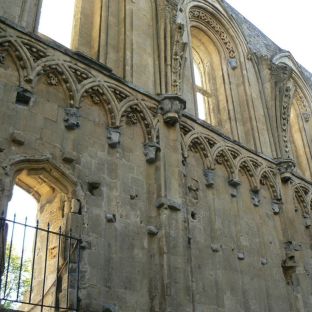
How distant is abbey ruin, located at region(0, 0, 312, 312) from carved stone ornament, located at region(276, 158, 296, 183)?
31 millimetres

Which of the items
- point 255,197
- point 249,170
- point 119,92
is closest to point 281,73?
point 249,170

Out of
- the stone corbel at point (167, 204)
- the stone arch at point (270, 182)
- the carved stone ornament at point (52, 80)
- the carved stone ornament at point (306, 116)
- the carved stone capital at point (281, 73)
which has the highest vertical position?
the carved stone ornament at point (306, 116)

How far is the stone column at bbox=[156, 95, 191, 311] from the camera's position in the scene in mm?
6547

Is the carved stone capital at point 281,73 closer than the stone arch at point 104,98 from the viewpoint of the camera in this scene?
No

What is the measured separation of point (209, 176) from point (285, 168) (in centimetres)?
251

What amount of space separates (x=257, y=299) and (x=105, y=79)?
4579 mm

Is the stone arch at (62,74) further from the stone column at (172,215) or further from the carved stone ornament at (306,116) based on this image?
the carved stone ornament at (306,116)

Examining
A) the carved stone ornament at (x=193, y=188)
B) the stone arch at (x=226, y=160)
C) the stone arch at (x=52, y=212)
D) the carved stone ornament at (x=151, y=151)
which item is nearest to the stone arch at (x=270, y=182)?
the stone arch at (x=226, y=160)

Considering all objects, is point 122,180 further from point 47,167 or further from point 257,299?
point 257,299

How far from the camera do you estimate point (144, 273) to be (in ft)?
21.8

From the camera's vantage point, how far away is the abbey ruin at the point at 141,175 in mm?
6332

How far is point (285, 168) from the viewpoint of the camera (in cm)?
1038

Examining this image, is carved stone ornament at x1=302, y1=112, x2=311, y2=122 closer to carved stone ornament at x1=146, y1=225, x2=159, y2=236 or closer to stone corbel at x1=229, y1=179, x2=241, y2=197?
stone corbel at x1=229, y1=179, x2=241, y2=197

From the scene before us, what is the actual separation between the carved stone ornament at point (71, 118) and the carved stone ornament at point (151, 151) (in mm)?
1266
